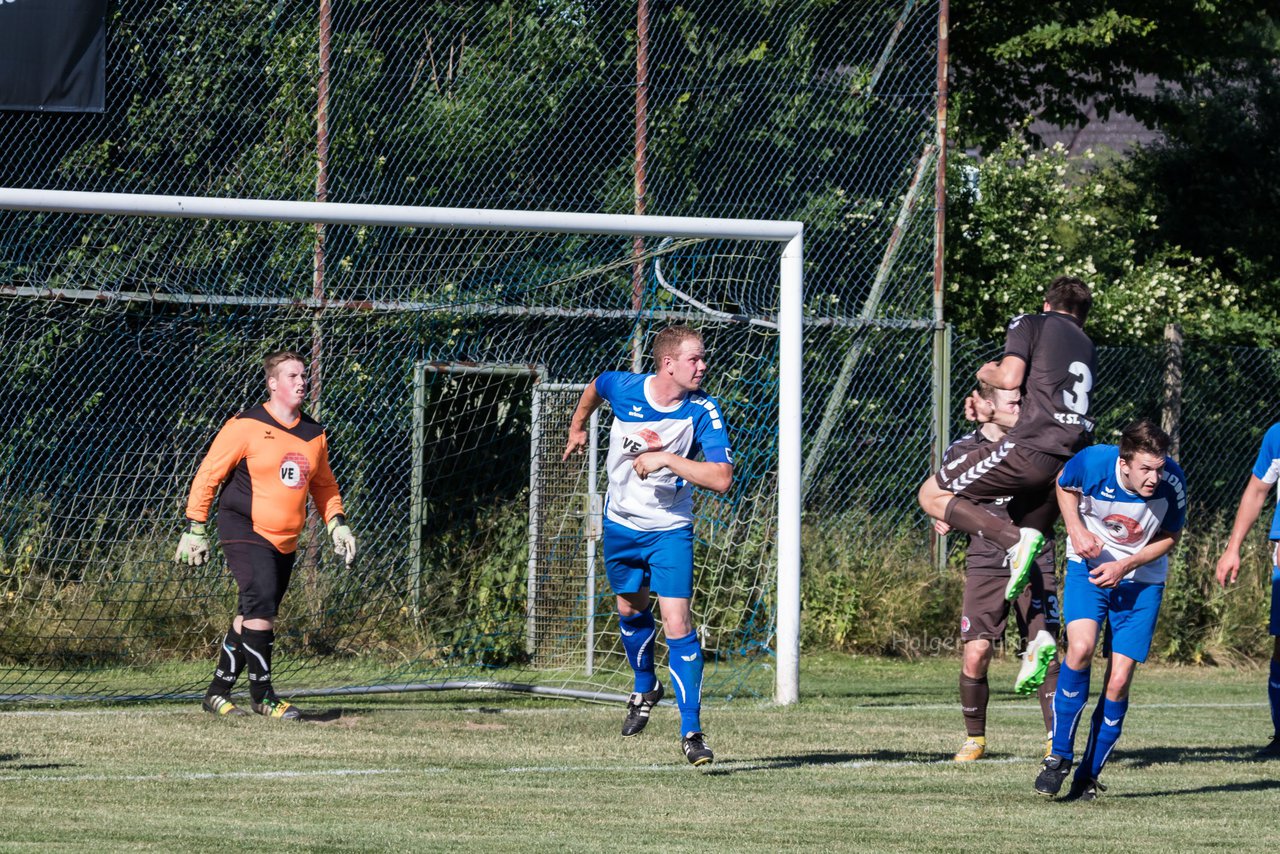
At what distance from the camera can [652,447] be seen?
8422 millimetres

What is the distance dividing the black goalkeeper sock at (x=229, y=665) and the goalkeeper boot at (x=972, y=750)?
3926 mm

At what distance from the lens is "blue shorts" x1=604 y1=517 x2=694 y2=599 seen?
830 centimetres

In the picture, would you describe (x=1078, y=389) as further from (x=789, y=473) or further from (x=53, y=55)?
(x=53, y=55)

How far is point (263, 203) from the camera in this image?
9.84 metres

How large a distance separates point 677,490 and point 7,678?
4.79m

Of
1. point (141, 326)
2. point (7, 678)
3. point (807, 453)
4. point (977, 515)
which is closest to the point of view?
point (977, 515)

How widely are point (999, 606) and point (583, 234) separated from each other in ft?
11.5

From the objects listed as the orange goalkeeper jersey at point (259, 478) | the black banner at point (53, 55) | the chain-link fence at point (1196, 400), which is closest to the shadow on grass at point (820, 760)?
the orange goalkeeper jersey at point (259, 478)

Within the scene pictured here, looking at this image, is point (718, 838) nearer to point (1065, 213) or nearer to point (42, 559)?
point (42, 559)

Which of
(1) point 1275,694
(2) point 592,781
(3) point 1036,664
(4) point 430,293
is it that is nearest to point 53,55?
(4) point 430,293

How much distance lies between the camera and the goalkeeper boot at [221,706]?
31.7ft

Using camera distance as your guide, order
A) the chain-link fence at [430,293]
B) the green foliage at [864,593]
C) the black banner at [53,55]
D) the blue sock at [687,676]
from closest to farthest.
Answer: the blue sock at [687,676], the chain-link fence at [430,293], the black banner at [53,55], the green foliage at [864,593]

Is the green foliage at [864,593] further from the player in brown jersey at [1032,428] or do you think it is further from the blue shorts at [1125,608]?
the blue shorts at [1125,608]

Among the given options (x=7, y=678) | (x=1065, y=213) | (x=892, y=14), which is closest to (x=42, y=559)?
(x=7, y=678)
